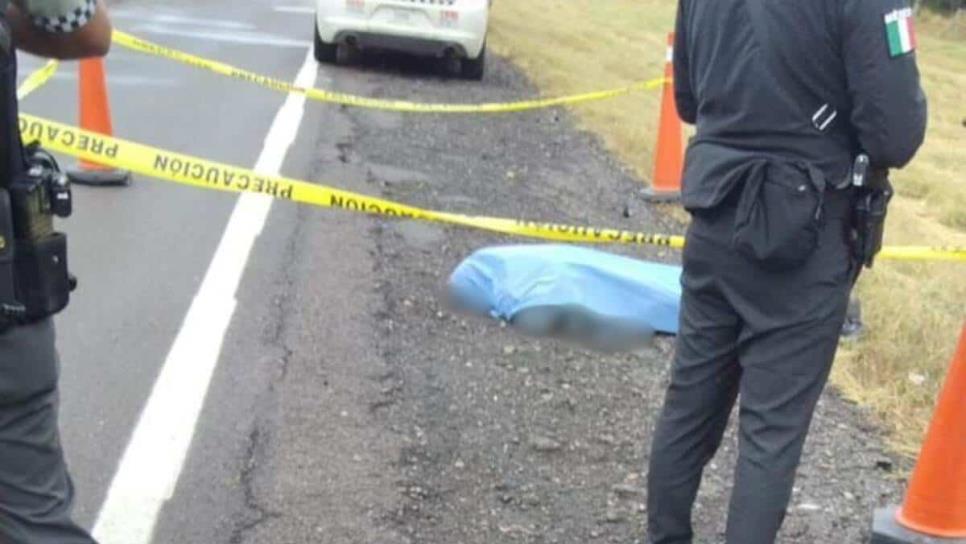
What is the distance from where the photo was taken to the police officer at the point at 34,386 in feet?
8.57

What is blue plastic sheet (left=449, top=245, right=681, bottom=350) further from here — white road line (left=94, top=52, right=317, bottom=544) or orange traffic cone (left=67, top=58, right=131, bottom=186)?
orange traffic cone (left=67, top=58, right=131, bottom=186)

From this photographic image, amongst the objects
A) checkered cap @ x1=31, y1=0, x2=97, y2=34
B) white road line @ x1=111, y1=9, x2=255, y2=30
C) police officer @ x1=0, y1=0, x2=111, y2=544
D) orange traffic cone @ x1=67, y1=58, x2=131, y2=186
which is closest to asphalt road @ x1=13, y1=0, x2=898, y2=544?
orange traffic cone @ x1=67, y1=58, x2=131, y2=186

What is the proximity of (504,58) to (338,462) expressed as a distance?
14.1m

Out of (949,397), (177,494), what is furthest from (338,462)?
(949,397)

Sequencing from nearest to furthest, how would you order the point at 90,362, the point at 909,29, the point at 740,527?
1. the point at 909,29
2. the point at 740,527
3. the point at 90,362

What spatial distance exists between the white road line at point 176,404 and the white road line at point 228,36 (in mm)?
10027

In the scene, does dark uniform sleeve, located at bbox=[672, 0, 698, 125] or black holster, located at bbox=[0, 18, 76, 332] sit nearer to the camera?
black holster, located at bbox=[0, 18, 76, 332]

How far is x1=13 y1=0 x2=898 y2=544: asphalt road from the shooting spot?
445cm

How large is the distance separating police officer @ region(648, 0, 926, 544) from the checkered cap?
1.61 meters

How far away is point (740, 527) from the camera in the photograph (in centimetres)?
381

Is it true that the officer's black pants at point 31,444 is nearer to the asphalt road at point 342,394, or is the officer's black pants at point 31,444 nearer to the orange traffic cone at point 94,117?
the asphalt road at point 342,394

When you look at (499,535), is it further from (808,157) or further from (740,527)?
(808,157)

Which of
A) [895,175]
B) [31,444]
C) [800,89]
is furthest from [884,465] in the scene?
[895,175]

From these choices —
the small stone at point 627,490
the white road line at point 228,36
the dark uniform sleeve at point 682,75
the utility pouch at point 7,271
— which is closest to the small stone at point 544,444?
the small stone at point 627,490
